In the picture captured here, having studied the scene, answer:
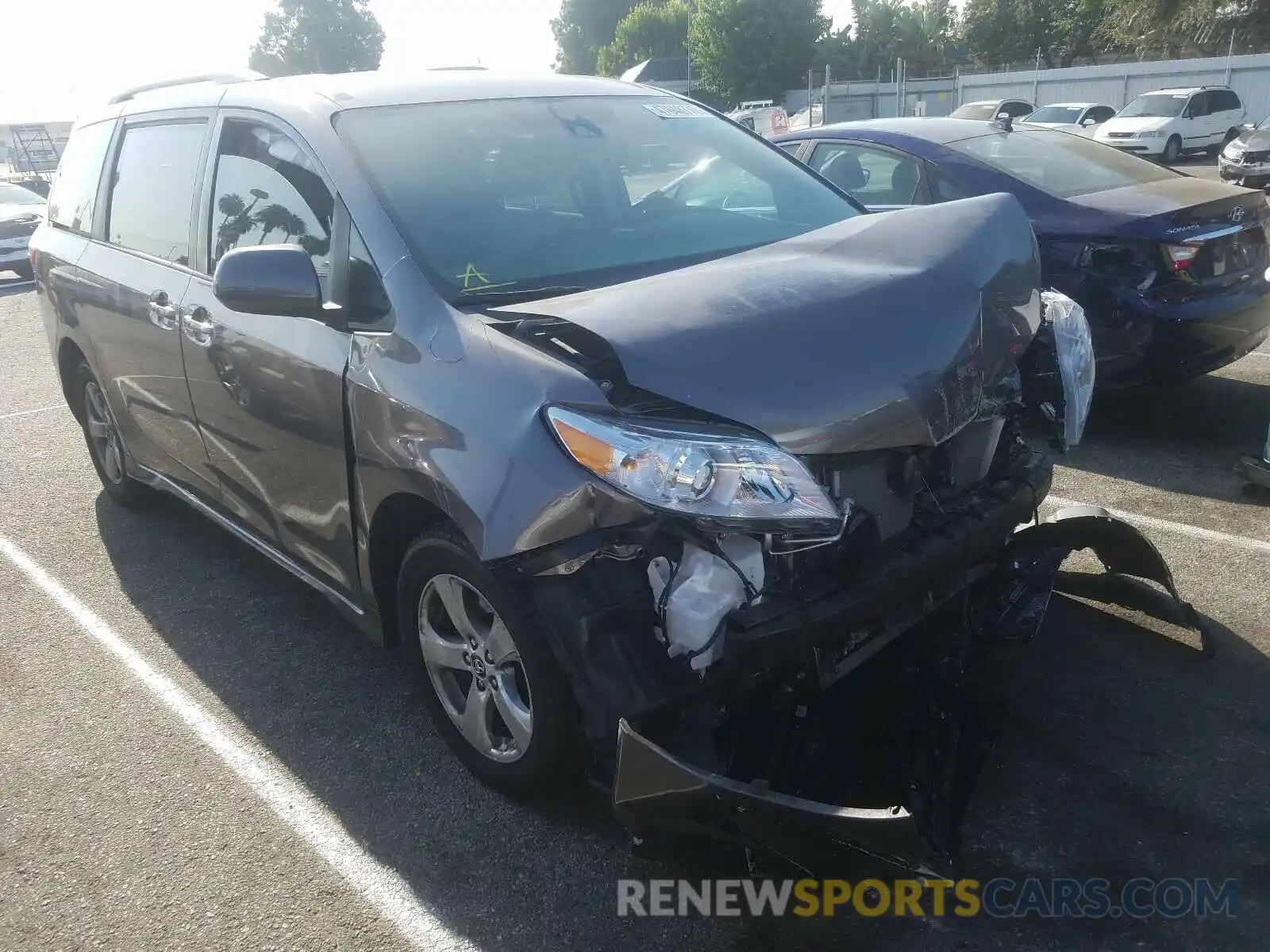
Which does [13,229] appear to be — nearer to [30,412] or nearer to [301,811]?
[30,412]

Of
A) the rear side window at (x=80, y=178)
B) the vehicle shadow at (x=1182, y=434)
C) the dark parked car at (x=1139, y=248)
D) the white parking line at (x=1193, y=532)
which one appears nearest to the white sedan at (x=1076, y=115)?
the vehicle shadow at (x=1182, y=434)

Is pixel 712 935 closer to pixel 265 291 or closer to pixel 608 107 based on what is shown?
pixel 265 291

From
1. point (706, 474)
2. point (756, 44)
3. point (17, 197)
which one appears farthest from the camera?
point (756, 44)

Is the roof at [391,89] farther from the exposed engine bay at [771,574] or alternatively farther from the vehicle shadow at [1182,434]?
the vehicle shadow at [1182,434]

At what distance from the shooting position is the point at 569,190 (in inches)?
133

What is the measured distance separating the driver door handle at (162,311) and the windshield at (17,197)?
694 inches

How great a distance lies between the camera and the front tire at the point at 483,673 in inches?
100

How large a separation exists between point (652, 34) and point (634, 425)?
8699cm

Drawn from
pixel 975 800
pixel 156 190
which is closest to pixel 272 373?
pixel 156 190

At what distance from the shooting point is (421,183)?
3125 millimetres

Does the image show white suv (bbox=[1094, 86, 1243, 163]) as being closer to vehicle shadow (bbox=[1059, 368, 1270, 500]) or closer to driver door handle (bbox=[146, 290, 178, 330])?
vehicle shadow (bbox=[1059, 368, 1270, 500])

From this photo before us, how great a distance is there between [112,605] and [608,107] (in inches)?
115

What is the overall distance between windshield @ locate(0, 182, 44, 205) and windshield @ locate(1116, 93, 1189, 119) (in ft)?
82.0

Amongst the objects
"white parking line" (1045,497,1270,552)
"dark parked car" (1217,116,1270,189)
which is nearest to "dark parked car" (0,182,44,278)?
"white parking line" (1045,497,1270,552)
